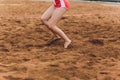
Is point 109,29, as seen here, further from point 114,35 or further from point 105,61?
point 105,61

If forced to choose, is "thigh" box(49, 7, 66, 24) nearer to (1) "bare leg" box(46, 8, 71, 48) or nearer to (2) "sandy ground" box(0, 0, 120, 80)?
(1) "bare leg" box(46, 8, 71, 48)

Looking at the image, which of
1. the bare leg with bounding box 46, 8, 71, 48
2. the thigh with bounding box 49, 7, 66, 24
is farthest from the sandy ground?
the thigh with bounding box 49, 7, 66, 24

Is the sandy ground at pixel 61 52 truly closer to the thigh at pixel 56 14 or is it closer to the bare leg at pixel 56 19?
the bare leg at pixel 56 19

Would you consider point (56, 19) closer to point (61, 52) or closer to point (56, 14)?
point (56, 14)

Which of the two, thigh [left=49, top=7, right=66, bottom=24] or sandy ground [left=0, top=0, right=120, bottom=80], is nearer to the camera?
sandy ground [left=0, top=0, right=120, bottom=80]

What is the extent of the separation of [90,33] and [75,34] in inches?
15.2

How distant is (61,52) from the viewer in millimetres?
7207

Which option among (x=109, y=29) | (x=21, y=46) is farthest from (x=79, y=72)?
(x=109, y=29)

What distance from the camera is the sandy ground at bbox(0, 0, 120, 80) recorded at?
562 cm

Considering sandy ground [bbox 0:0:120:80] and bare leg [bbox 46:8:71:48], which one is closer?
sandy ground [bbox 0:0:120:80]

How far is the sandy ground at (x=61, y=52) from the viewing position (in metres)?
5.62

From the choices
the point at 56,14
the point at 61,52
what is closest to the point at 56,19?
the point at 56,14

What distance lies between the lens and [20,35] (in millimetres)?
9172

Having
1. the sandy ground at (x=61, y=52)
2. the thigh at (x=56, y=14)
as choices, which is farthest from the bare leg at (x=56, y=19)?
the sandy ground at (x=61, y=52)
